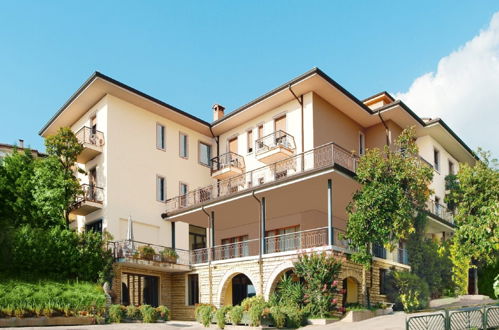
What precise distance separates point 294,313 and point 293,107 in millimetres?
11963

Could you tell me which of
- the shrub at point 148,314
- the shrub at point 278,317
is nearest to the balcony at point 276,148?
the shrub at point 278,317

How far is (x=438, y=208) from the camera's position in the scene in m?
34.0

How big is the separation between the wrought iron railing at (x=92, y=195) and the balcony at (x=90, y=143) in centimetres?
185

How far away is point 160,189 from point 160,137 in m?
3.09

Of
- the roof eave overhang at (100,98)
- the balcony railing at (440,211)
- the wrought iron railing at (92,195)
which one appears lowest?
the balcony railing at (440,211)

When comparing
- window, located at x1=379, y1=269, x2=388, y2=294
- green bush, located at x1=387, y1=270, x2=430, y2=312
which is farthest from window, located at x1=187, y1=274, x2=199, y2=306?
green bush, located at x1=387, y1=270, x2=430, y2=312

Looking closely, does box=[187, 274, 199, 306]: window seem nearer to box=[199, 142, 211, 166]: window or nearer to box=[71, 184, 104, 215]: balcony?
box=[71, 184, 104, 215]: balcony

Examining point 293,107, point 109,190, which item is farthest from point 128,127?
point 293,107

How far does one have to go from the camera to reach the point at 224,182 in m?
29.8

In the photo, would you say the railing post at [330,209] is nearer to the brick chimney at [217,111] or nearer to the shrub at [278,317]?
the shrub at [278,317]

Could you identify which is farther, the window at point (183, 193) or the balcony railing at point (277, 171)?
the window at point (183, 193)

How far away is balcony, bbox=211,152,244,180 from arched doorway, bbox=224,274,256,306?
6.10m

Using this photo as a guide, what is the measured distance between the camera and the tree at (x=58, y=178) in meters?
25.6

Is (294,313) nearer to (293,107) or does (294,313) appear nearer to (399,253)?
(399,253)
